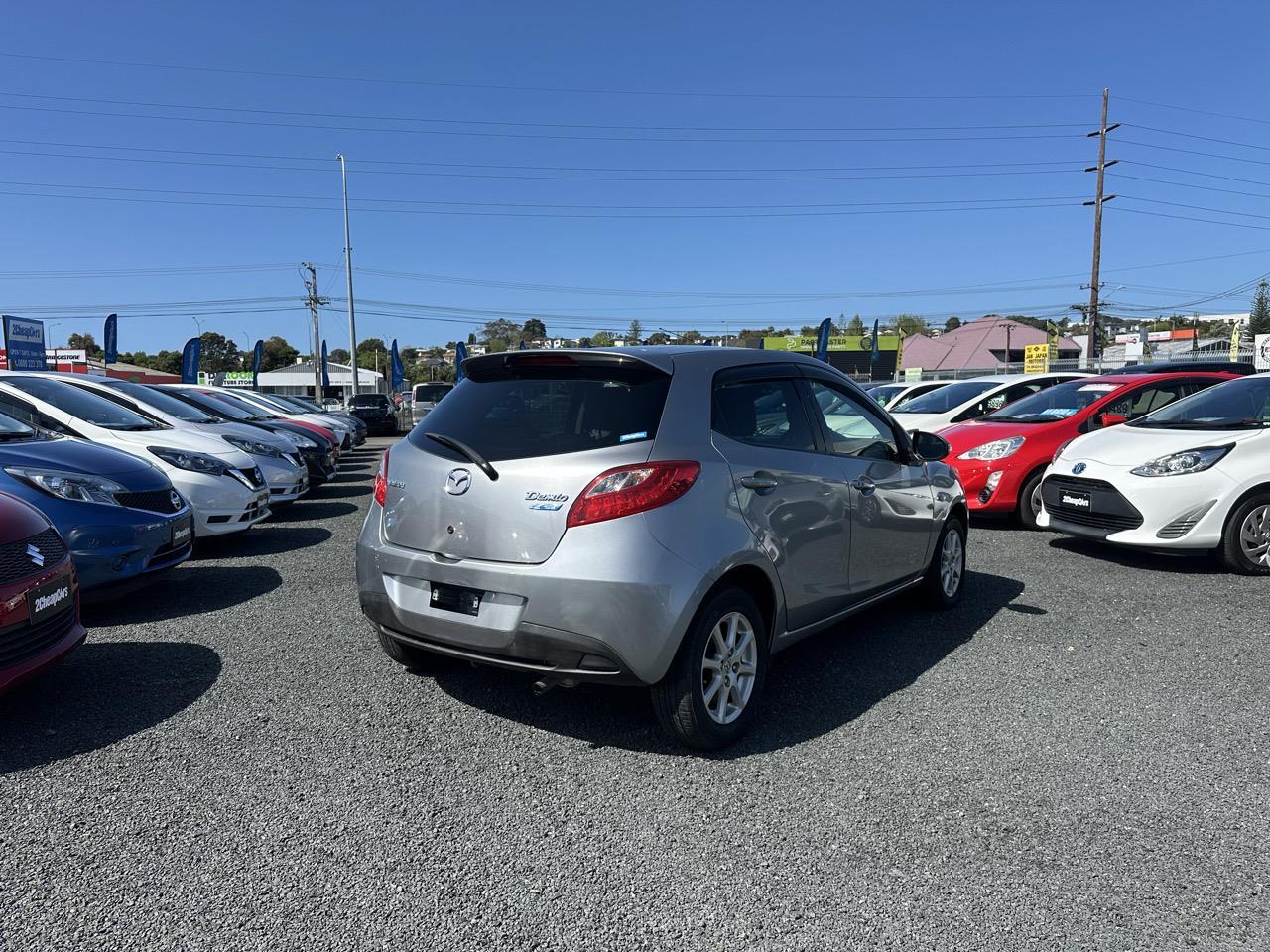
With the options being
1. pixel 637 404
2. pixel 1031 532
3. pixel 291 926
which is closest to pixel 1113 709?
pixel 637 404

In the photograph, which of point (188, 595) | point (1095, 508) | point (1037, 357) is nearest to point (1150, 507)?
point (1095, 508)

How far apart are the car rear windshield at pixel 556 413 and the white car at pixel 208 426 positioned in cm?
593

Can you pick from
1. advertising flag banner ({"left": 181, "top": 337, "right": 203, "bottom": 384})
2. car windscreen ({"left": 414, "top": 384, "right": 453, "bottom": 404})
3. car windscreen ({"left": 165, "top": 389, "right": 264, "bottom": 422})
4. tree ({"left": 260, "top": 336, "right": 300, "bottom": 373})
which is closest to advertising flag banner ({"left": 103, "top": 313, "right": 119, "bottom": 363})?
advertising flag banner ({"left": 181, "top": 337, "right": 203, "bottom": 384})

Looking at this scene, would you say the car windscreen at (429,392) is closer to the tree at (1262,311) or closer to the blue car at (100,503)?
the blue car at (100,503)

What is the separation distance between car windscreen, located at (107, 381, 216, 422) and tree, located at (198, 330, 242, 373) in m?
110

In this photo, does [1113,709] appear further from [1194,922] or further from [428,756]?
[428,756]

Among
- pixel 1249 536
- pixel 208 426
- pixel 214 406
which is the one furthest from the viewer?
pixel 214 406

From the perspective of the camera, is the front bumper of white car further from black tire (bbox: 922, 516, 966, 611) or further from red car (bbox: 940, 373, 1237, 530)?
black tire (bbox: 922, 516, 966, 611)

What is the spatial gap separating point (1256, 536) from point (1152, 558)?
0.95m

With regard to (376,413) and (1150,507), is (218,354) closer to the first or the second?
(376,413)

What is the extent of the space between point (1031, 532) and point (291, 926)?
27.0ft

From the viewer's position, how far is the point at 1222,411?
24.4 feet

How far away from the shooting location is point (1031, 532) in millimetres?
8938

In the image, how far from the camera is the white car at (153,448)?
7477mm
